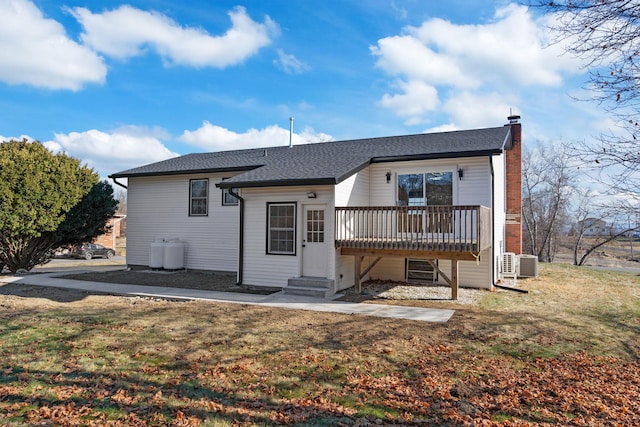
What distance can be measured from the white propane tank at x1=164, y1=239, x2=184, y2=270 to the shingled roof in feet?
9.12

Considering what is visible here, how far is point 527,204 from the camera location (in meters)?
30.6

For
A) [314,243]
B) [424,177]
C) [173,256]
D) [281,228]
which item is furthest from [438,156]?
[173,256]

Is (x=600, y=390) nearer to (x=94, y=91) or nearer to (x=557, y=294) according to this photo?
(x=557, y=294)

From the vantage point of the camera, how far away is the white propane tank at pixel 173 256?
→ 14.5m

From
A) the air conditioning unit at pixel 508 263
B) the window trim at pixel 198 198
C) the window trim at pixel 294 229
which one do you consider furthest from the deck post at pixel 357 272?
the window trim at pixel 198 198

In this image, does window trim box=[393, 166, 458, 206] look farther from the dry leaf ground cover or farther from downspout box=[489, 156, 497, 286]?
the dry leaf ground cover

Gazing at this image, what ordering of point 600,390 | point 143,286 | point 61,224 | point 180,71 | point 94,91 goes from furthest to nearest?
point 94,91
point 180,71
point 61,224
point 143,286
point 600,390

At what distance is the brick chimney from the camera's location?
15.3m

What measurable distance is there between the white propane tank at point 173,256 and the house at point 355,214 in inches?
13.3

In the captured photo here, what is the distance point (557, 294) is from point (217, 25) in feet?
42.1

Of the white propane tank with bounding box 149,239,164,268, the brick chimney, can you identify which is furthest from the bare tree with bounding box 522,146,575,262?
the white propane tank with bounding box 149,239,164,268

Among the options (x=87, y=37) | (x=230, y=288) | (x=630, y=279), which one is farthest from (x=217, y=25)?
(x=630, y=279)

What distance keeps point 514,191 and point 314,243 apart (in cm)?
955

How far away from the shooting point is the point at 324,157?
13.5 metres
